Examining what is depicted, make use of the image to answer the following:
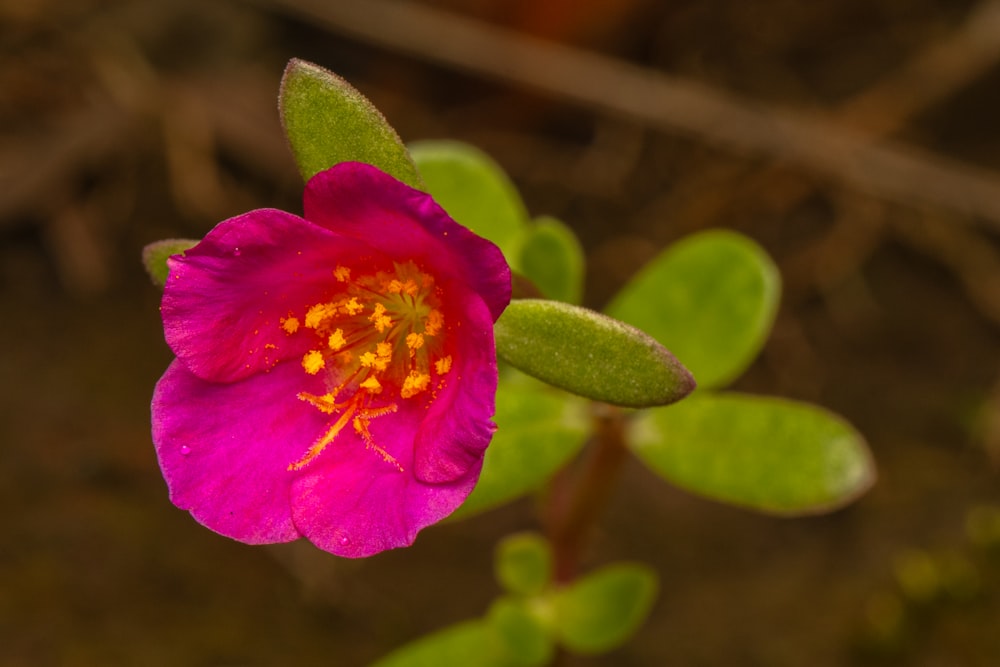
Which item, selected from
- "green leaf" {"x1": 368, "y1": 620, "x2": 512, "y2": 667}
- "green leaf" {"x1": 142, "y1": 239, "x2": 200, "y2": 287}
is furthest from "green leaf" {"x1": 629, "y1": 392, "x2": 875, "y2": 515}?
"green leaf" {"x1": 142, "y1": 239, "x2": 200, "y2": 287}

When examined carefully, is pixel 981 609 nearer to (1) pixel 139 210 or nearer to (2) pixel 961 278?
(2) pixel 961 278

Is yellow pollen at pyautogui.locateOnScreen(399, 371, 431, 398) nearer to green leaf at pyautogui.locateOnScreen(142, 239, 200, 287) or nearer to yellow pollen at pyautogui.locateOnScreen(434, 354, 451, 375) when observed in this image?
yellow pollen at pyautogui.locateOnScreen(434, 354, 451, 375)

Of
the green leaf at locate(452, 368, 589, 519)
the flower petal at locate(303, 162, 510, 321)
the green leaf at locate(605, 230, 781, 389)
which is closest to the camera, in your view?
the flower petal at locate(303, 162, 510, 321)

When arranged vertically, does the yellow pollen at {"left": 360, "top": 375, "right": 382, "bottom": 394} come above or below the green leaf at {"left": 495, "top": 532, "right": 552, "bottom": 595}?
above

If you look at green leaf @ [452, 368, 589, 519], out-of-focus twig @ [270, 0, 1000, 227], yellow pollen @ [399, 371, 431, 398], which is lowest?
green leaf @ [452, 368, 589, 519]

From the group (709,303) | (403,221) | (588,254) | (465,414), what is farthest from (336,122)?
(588,254)

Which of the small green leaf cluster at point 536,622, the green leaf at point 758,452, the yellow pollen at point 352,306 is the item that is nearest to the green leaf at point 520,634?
the small green leaf cluster at point 536,622

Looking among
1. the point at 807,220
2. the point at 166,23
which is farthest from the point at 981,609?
the point at 166,23
